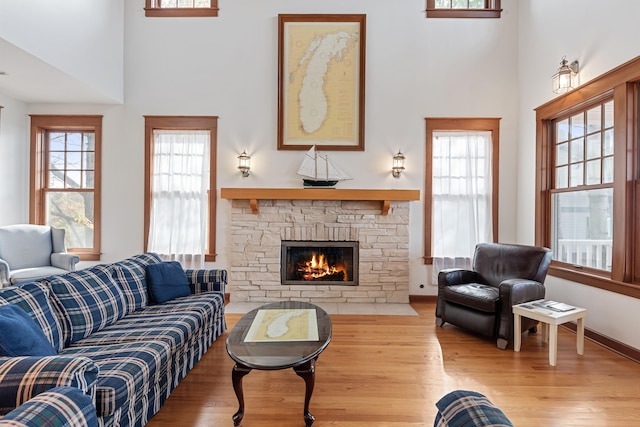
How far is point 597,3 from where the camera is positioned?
10.2 feet

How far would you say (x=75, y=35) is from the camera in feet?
11.7

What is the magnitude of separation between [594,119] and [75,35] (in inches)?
221

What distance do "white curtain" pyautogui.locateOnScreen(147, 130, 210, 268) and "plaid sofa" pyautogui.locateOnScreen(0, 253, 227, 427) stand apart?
1409 mm

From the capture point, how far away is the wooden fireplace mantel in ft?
13.8

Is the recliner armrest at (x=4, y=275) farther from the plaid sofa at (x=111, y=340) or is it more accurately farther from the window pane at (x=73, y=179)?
the plaid sofa at (x=111, y=340)

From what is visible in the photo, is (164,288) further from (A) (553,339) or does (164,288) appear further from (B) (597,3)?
(B) (597,3)

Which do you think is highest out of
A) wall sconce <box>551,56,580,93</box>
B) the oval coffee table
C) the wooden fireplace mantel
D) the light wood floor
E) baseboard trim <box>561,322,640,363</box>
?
wall sconce <box>551,56,580,93</box>

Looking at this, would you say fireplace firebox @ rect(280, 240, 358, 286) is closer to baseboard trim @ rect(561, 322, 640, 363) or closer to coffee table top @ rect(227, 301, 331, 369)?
coffee table top @ rect(227, 301, 331, 369)

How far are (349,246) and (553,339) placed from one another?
95.1 inches

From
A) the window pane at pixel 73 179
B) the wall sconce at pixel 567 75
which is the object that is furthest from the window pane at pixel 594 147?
the window pane at pixel 73 179

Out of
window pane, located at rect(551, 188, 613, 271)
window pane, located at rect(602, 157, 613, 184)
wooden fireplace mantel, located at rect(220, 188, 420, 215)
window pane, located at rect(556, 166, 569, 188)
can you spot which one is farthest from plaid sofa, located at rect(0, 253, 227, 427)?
window pane, located at rect(556, 166, 569, 188)

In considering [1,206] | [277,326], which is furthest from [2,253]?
[277,326]

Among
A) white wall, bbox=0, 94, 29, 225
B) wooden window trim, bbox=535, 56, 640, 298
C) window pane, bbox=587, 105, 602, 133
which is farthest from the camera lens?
white wall, bbox=0, 94, 29, 225

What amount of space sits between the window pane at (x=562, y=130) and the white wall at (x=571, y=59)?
0.92 ft
